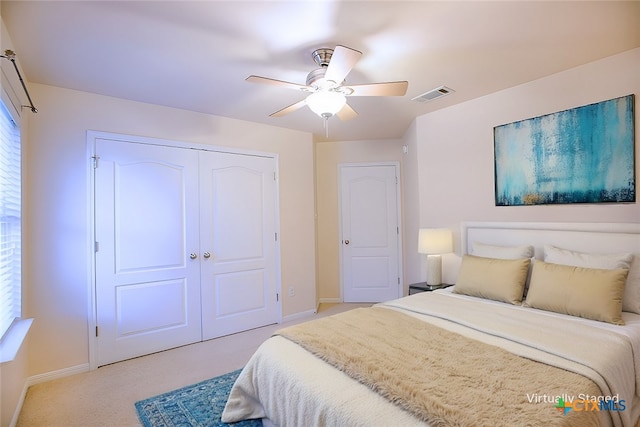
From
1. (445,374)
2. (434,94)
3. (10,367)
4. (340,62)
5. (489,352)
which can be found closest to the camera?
(445,374)

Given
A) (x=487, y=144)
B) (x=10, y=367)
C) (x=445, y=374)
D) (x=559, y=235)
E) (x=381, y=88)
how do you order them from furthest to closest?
(x=487, y=144)
(x=559, y=235)
(x=381, y=88)
(x=10, y=367)
(x=445, y=374)

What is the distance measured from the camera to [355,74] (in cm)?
247

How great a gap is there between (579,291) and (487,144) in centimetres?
157

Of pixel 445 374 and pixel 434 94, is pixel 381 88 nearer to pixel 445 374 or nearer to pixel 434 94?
pixel 434 94

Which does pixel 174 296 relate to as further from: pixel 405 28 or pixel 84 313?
pixel 405 28

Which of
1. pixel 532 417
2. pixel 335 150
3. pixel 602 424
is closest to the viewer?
pixel 532 417

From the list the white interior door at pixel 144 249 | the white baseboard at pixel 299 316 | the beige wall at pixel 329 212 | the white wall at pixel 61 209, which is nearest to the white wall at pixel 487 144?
the beige wall at pixel 329 212

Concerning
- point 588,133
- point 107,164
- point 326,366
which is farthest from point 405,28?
point 107,164

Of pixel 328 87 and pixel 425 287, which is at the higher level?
pixel 328 87

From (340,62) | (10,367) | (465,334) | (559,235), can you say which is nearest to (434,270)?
(559,235)

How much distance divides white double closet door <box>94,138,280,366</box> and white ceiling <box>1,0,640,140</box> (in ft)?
Answer: 2.41

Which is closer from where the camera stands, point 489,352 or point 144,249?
point 489,352

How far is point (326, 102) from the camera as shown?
2.02m

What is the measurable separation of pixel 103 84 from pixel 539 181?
3.75m
